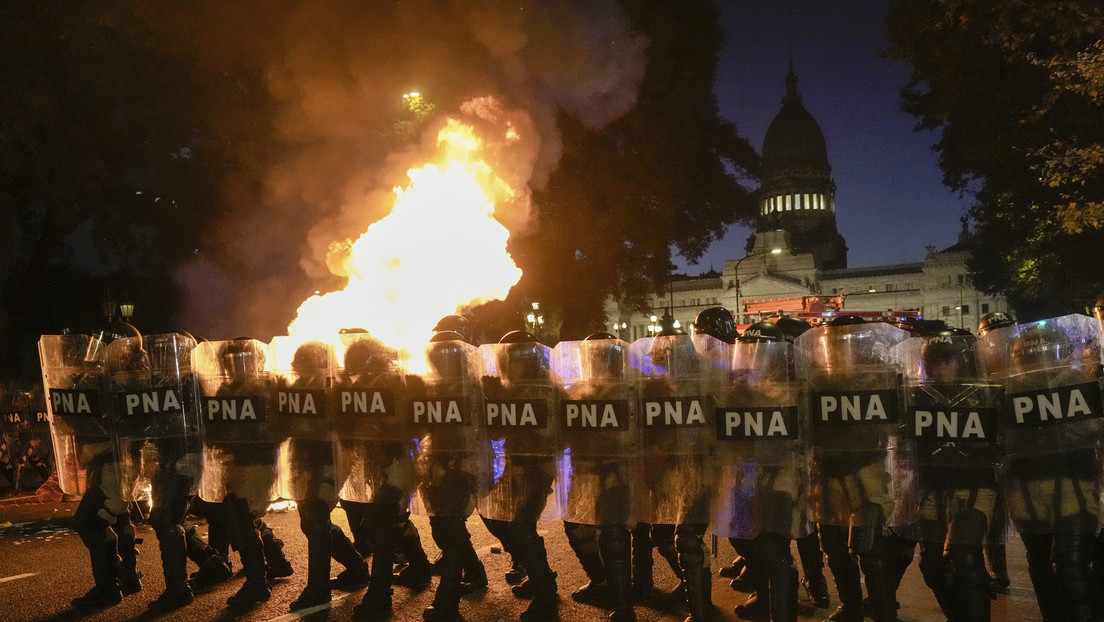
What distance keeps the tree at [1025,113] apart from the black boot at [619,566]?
36.3 ft

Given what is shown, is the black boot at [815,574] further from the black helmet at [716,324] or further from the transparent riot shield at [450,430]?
the transparent riot shield at [450,430]

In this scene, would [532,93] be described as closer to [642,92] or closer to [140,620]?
[642,92]

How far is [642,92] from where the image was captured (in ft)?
53.0

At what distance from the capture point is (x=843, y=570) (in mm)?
5090

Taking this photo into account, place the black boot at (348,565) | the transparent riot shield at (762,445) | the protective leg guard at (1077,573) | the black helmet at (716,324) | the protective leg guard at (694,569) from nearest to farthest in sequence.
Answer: the protective leg guard at (1077,573)
the transparent riot shield at (762,445)
the protective leg guard at (694,569)
the black boot at (348,565)
the black helmet at (716,324)

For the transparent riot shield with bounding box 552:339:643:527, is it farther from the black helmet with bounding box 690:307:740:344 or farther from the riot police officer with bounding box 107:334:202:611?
the riot police officer with bounding box 107:334:202:611

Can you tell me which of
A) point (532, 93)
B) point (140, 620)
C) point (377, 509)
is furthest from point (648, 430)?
point (532, 93)

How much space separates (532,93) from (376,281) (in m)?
3.83

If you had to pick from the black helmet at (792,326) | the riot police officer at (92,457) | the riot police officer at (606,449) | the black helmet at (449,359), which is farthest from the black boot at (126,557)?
the black helmet at (792,326)

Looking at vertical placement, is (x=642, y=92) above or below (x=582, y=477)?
above

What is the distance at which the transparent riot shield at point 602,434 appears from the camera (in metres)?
5.15

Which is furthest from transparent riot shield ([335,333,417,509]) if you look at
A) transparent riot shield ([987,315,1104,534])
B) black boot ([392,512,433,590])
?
transparent riot shield ([987,315,1104,534])

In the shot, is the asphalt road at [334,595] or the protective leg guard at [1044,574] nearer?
the protective leg guard at [1044,574]

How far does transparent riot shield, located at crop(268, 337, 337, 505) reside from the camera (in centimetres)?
593
